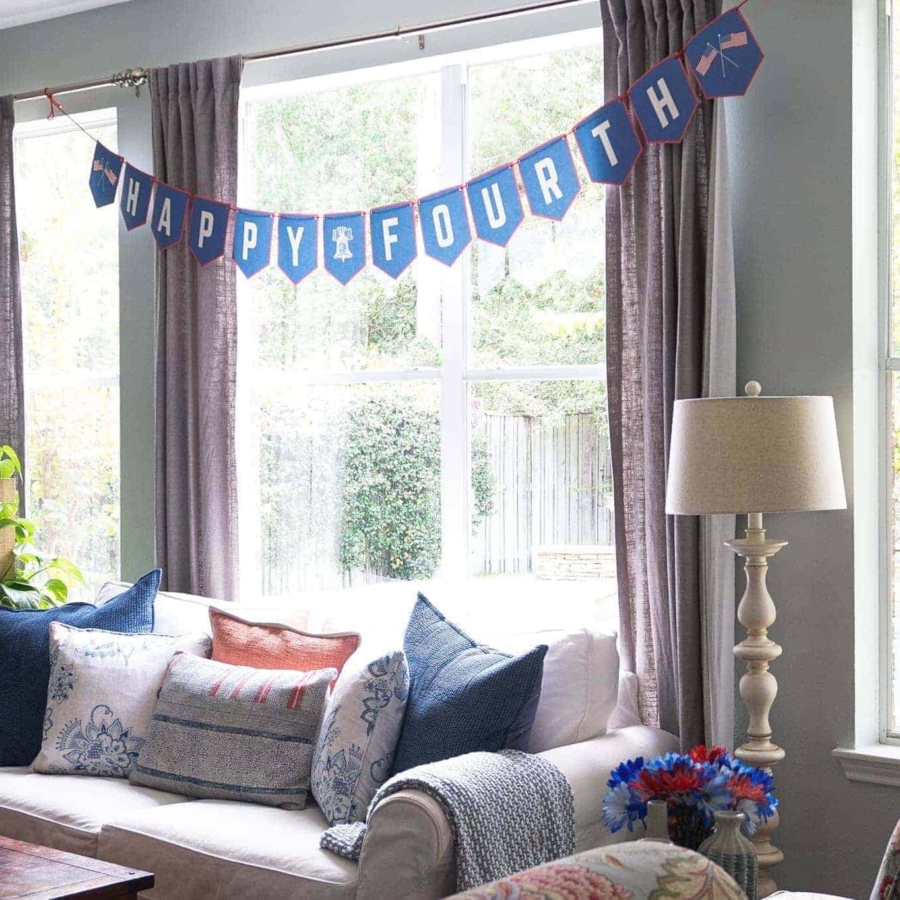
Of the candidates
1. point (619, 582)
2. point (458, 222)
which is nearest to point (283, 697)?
point (619, 582)

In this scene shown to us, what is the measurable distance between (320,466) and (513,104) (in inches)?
50.7

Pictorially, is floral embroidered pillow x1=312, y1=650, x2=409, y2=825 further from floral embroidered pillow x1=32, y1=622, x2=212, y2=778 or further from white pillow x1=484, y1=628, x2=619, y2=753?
floral embroidered pillow x1=32, y1=622, x2=212, y2=778

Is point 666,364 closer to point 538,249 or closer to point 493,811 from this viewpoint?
point 538,249

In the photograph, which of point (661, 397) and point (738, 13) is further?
point (661, 397)

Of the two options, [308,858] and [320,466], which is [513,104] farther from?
[308,858]

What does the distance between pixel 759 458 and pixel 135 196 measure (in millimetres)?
2364

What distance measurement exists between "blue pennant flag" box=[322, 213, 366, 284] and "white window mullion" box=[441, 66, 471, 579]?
0.27m

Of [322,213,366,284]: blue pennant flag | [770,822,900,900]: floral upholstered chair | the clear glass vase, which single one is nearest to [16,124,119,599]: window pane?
[322,213,366,284]: blue pennant flag

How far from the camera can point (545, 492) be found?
3557 mm

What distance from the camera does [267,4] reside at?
13.0 ft

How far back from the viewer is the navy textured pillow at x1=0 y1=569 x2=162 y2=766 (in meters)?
3.33

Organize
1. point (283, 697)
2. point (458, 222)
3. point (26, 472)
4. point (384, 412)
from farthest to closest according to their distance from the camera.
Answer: point (26, 472) < point (384, 412) < point (458, 222) < point (283, 697)

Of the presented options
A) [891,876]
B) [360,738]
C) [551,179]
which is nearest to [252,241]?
[551,179]

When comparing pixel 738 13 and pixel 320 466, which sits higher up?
pixel 738 13
